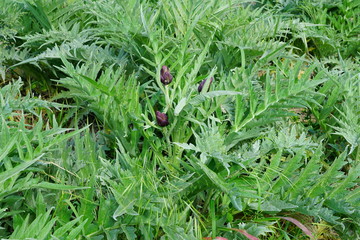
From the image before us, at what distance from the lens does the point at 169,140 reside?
5.91 ft

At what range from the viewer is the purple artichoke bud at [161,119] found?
67.5 inches

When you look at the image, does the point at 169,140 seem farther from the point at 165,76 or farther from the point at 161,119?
the point at 165,76

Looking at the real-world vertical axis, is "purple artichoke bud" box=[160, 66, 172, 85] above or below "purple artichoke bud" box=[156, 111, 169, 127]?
above

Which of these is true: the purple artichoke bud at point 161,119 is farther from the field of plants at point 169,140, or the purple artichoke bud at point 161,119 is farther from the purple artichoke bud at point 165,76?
the purple artichoke bud at point 165,76

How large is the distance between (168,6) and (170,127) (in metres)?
0.68

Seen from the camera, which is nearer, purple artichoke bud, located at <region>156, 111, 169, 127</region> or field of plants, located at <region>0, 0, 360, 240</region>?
field of plants, located at <region>0, 0, 360, 240</region>

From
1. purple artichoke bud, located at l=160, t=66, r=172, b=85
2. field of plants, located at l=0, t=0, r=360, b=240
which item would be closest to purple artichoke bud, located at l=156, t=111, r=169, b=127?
field of plants, located at l=0, t=0, r=360, b=240

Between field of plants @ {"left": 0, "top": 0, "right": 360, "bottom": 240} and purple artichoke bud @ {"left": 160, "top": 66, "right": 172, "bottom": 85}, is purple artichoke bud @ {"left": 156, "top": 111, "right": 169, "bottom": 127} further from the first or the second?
purple artichoke bud @ {"left": 160, "top": 66, "right": 172, "bottom": 85}

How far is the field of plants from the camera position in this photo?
1522 mm

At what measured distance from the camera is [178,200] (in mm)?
1716

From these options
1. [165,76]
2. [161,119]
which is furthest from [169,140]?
[165,76]

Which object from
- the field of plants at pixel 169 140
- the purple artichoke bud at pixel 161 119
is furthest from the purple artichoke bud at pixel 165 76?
the purple artichoke bud at pixel 161 119

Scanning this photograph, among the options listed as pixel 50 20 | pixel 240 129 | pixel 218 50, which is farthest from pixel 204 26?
pixel 50 20

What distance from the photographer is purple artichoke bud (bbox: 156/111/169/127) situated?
1.71 meters
